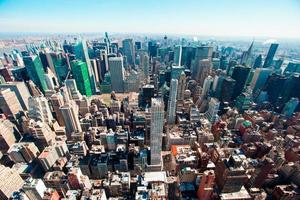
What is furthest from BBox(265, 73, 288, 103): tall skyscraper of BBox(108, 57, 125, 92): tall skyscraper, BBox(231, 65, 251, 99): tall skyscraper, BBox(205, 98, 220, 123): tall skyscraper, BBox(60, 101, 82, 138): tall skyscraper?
BBox(60, 101, 82, 138): tall skyscraper

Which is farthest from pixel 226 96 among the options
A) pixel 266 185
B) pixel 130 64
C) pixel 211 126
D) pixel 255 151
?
pixel 130 64

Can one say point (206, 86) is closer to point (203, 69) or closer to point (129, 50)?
point (203, 69)

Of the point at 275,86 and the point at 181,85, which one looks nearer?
the point at 181,85

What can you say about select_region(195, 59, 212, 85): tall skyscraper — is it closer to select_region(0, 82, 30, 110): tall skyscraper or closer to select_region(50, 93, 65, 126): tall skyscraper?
select_region(50, 93, 65, 126): tall skyscraper

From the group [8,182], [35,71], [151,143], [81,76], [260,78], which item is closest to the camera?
[8,182]

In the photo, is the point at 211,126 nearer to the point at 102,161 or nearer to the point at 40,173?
the point at 102,161

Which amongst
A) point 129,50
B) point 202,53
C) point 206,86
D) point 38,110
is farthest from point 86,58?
point 202,53

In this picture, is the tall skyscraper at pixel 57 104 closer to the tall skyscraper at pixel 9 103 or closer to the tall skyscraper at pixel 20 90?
the tall skyscraper at pixel 9 103
